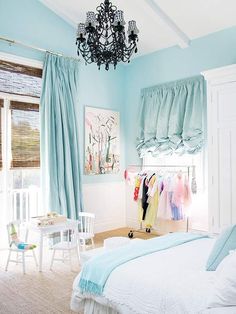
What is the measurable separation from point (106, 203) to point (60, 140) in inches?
59.3

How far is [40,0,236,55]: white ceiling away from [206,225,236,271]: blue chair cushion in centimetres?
305

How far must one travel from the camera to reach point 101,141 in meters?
5.42

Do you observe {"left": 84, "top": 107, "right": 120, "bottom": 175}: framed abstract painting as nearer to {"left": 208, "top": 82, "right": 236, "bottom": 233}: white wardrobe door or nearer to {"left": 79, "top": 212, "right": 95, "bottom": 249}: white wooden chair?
{"left": 79, "top": 212, "right": 95, "bottom": 249}: white wooden chair

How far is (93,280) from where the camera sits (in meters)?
2.12

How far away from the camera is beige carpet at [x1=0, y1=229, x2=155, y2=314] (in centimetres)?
267

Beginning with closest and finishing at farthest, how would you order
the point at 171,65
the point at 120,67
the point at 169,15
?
the point at 169,15 → the point at 171,65 → the point at 120,67

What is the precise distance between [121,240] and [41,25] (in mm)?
3326

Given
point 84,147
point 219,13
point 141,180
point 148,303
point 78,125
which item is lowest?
point 148,303

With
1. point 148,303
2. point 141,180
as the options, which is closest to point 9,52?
point 141,180

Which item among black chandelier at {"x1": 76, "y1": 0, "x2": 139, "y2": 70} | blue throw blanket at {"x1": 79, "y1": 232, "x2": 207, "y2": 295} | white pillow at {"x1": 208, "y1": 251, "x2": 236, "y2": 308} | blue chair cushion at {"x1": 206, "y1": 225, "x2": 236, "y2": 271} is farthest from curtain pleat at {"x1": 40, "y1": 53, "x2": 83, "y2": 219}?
white pillow at {"x1": 208, "y1": 251, "x2": 236, "y2": 308}

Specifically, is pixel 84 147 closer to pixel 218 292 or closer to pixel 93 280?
pixel 93 280

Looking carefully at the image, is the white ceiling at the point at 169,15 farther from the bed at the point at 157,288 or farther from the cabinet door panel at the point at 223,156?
the bed at the point at 157,288

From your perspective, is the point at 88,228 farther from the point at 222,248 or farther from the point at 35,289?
the point at 222,248

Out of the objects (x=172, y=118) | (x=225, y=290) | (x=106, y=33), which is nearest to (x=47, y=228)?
(x=106, y=33)
